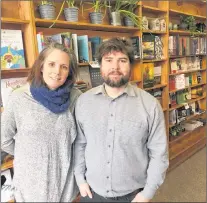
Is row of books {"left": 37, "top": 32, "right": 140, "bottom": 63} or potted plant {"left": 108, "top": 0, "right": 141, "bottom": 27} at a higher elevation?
potted plant {"left": 108, "top": 0, "right": 141, "bottom": 27}

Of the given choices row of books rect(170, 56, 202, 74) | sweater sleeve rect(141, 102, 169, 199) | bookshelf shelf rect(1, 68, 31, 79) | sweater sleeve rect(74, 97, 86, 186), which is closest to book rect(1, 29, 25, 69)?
bookshelf shelf rect(1, 68, 31, 79)

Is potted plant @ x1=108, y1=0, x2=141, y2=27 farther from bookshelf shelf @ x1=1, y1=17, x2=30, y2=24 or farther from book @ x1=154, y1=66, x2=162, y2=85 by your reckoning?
bookshelf shelf @ x1=1, y1=17, x2=30, y2=24

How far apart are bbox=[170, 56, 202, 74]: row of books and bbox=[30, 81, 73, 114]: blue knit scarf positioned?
2.07 meters

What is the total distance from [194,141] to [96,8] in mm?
2574

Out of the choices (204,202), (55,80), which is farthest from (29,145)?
(204,202)

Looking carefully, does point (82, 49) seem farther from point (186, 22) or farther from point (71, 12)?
point (186, 22)

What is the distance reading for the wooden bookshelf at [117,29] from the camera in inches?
62.2

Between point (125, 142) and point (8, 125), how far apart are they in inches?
25.6

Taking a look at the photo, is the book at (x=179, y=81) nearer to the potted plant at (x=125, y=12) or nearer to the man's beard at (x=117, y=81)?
the potted plant at (x=125, y=12)

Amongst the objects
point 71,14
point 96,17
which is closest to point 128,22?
point 96,17

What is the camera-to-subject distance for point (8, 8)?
62.9 inches

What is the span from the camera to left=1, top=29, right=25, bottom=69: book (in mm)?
1505

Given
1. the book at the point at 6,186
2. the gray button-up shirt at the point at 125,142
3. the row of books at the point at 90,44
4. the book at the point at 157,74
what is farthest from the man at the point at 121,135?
the book at the point at 157,74

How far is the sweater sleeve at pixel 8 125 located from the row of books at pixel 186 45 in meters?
2.23
